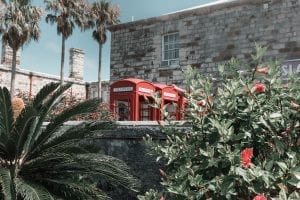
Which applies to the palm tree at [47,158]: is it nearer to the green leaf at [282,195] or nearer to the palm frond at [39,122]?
the palm frond at [39,122]

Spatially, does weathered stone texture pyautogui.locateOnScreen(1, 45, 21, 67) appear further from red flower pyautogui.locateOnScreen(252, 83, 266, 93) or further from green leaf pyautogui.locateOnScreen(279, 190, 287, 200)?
green leaf pyautogui.locateOnScreen(279, 190, 287, 200)

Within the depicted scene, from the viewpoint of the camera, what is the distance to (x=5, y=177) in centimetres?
411

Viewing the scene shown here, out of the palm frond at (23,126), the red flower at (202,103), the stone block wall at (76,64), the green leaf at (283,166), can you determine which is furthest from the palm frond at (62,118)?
the stone block wall at (76,64)

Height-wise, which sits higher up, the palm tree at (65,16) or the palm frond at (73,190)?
the palm tree at (65,16)

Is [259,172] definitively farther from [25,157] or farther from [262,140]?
[25,157]

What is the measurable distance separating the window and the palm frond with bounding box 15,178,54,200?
15.6m

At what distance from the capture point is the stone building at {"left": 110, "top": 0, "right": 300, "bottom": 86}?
16.5 meters

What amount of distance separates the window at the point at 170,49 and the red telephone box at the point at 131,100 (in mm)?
5742

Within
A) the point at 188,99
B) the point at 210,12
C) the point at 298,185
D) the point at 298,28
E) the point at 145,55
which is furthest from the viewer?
the point at 145,55

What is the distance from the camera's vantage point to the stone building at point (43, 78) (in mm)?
23438

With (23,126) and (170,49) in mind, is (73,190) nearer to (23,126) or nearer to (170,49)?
(23,126)

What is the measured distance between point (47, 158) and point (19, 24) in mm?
21978

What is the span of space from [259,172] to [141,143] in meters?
3.05

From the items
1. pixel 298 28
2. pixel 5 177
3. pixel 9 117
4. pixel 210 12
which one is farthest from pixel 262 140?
pixel 210 12
